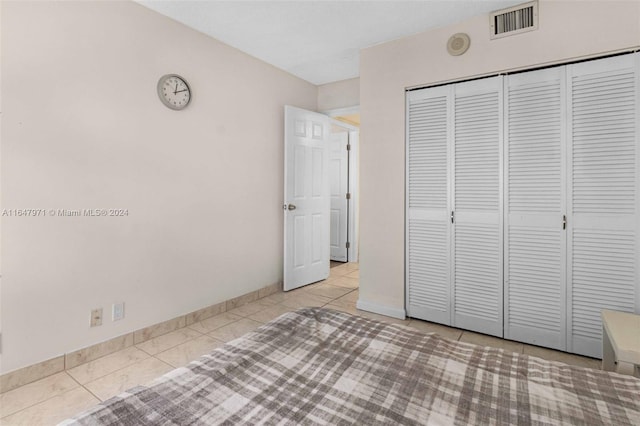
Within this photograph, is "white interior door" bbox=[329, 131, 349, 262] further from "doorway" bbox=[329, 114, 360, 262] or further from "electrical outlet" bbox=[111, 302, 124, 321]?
"electrical outlet" bbox=[111, 302, 124, 321]

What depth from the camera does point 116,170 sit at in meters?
2.44

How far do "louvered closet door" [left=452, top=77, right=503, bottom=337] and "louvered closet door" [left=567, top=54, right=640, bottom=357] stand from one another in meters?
0.48

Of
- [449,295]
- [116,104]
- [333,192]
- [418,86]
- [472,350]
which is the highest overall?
[418,86]

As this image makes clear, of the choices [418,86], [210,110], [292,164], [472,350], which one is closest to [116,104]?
[210,110]

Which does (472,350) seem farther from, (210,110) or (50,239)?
(210,110)

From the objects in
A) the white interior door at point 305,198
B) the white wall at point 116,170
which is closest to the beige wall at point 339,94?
the white interior door at point 305,198

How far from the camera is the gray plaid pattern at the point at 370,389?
91cm

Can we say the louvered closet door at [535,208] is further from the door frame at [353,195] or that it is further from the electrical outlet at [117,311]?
the door frame at [353,195]

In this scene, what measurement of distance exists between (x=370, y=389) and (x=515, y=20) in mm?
2882

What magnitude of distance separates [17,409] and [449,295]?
3032 millimetres

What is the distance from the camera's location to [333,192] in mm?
5754

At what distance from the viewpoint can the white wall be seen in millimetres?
2016

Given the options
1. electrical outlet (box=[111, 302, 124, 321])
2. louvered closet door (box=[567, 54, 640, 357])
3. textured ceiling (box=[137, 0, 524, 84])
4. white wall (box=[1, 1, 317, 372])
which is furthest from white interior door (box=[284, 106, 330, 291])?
louvered closet door (box=[567, 54, 640, 357])

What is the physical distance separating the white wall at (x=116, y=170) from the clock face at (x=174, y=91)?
0.05 meters
